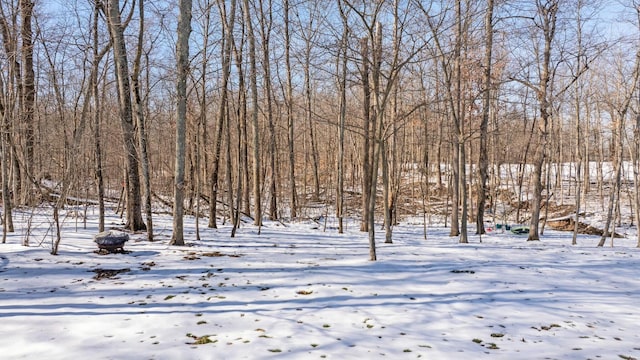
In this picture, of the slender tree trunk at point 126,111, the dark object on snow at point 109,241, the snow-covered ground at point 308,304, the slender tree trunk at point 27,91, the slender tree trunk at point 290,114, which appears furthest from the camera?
the slender tree trunk at point 290,114

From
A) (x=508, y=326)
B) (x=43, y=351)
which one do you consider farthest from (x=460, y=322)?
(x=43, y=351)

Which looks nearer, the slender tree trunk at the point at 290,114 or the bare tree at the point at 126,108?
the bare tree at the point at 126,108

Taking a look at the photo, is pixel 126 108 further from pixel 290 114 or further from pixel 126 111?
pixel 290 114

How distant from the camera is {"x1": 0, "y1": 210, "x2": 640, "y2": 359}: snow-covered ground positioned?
12.3 feet

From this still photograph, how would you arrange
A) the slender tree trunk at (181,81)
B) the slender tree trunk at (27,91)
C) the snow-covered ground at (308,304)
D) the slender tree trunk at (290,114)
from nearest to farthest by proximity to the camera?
the snow-covered ground at (308,304), the slender tree trunk at (181,81), the slender tree trunk at (27,91), the slender tree trunk at (290,114)

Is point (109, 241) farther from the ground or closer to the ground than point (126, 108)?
closer to the ground

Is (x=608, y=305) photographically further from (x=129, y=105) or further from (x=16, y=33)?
(x=16, y=33)

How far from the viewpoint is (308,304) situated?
16.4ft

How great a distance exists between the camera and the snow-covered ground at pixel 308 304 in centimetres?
375

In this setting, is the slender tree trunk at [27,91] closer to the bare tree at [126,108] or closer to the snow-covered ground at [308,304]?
the bare tree at [126,108]

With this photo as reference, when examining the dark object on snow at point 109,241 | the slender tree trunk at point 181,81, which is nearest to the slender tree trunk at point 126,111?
the slender tree trunk at point 181,81

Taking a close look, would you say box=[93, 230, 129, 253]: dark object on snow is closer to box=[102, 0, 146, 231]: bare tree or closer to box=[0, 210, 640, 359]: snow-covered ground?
box=[0, 210, 640, 359]: snow-covered ground

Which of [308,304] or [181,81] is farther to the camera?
[181,81]

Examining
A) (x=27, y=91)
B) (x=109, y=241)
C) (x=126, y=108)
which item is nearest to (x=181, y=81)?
(x=126, y=108)
